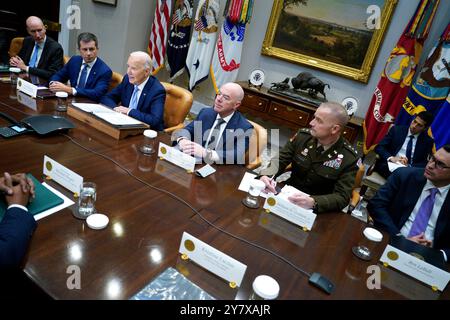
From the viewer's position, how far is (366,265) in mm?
1133

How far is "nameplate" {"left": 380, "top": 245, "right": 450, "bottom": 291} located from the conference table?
0.03 metres

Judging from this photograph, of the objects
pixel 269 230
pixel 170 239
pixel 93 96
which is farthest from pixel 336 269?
pixel 93 96

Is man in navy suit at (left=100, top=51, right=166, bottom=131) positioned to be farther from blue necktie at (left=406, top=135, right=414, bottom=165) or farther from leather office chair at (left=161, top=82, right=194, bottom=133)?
blue necktie at (left=406, top=135, right=414, bottom=165)

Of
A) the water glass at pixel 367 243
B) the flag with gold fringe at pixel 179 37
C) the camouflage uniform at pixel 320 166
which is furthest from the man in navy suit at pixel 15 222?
the flag with gold fringe at pixel 179 37

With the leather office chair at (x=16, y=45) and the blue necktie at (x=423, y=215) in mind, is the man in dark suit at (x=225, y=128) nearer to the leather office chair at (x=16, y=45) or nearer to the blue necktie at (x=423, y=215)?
the blue necktie at (x=423, y=215)

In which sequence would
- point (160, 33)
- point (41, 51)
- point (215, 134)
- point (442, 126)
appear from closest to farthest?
point (215, 134) → point (442, 126) → point (41, 51) → point (160, 33)

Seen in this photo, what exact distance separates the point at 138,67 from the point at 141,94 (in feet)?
0.71

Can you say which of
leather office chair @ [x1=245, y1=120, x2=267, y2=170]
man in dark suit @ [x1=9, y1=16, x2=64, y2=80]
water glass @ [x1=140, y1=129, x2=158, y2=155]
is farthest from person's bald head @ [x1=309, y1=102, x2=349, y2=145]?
man in dark suit @ [x1=9, y1=16, x2=64, y2=80]

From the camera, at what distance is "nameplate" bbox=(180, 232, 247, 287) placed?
90 centimetres

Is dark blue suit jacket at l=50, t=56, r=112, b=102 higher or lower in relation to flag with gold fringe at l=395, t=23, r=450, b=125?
lower

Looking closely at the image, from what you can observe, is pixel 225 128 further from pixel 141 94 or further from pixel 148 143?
pixel 141 94

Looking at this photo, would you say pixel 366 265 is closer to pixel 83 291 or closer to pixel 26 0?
pixel 83 291

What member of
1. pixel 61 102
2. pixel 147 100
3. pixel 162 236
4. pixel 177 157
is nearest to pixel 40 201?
pixel 162 236

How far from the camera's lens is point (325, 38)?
3.84m
